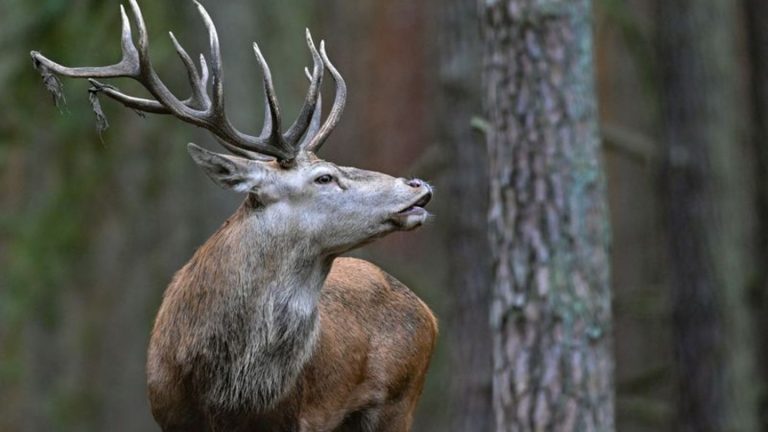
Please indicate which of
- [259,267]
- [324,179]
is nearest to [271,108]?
[324,179]

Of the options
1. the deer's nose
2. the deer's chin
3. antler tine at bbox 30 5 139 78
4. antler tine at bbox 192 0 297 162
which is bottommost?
the deer's chin

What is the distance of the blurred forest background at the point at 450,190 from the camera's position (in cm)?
1152

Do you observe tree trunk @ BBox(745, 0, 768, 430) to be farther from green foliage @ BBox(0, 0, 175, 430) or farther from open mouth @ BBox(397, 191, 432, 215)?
open mouth @ BBox(397, 191, 432, 215)

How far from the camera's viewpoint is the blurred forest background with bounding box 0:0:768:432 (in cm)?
1152

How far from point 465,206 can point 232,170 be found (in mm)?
4452

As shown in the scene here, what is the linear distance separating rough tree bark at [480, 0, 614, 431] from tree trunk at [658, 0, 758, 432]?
4.76m

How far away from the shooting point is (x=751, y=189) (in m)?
13.3

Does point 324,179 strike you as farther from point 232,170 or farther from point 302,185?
point 232,170

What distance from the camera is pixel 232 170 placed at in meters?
7.18

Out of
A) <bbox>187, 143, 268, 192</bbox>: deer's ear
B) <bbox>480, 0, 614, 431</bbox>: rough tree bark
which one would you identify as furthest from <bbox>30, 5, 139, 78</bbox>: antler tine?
<bbox>480, 0, 614, 431</bbox>: rough tree bark

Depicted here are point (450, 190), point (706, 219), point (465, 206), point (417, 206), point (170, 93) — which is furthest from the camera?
point (706, 219)

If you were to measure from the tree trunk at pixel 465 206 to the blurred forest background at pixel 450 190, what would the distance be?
0.02 m

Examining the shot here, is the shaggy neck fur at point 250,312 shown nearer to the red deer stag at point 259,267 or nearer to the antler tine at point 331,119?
the red deer stag at point 259,267

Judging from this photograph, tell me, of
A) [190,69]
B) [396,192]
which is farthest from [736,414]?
[190,69]
